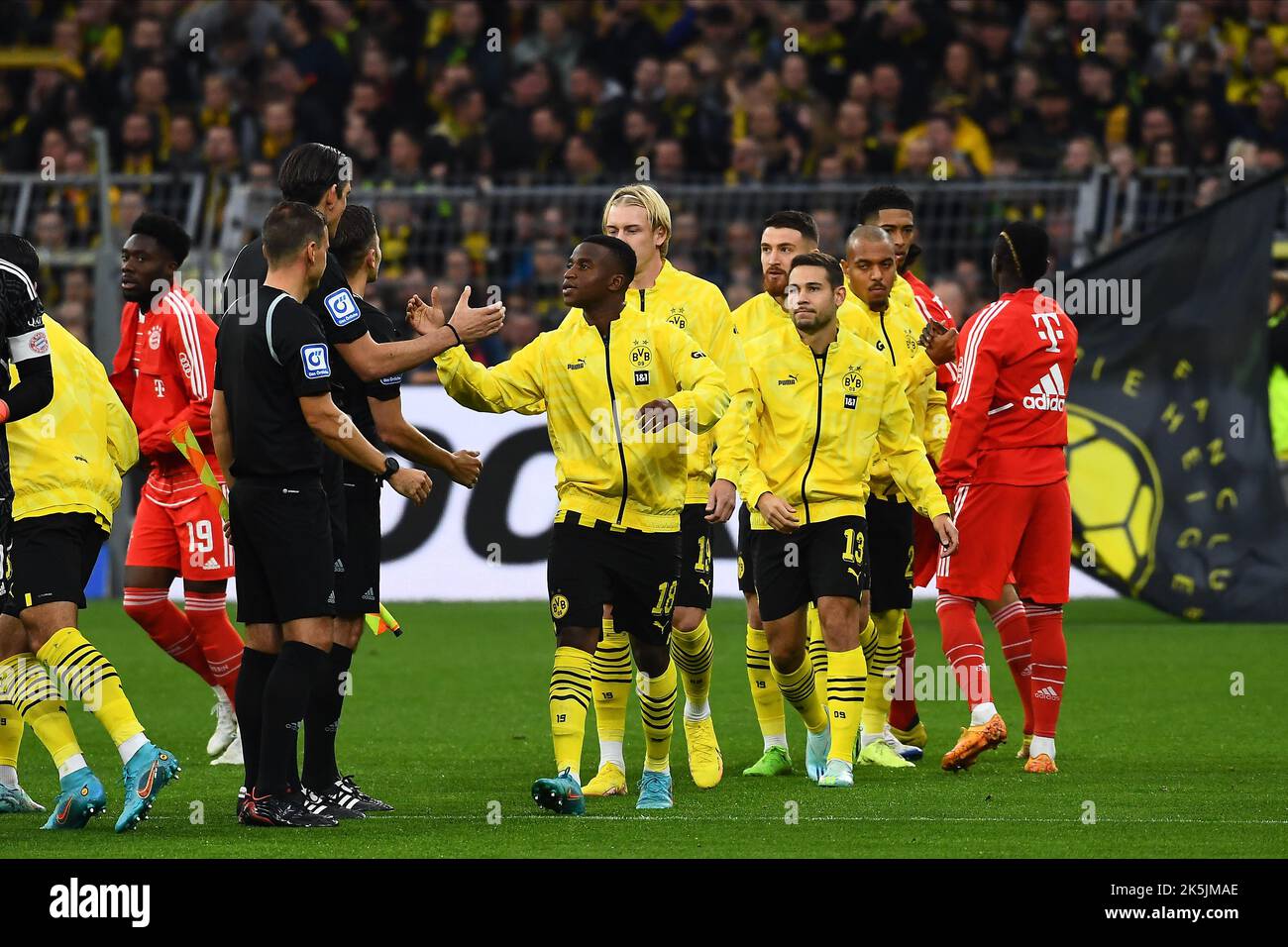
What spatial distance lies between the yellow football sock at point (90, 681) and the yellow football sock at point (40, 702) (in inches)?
5.0

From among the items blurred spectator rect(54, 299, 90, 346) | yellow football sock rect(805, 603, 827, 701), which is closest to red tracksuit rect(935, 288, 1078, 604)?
yellow football sock rect(805, 603, 827, 701)

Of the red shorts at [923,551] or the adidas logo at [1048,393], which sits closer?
the adidas logo at [1048,393]

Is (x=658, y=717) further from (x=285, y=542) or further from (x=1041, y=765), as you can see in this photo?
(x=1041, y=765)

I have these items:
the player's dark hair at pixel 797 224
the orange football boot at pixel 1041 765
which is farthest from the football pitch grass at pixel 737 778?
the player's dark hair at pixel 797 224

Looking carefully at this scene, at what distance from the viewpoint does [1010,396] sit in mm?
8320

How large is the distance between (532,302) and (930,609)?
13.4 ft

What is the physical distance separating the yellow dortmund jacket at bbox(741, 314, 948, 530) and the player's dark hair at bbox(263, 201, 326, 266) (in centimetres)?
210

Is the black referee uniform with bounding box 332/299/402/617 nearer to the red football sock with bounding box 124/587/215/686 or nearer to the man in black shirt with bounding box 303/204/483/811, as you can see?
the man in black shirt with bounding box 303/204/483/811

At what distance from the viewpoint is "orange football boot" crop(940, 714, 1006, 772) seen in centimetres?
784

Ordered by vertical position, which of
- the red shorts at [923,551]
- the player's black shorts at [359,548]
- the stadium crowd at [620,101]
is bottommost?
the red shorts at [923,551]

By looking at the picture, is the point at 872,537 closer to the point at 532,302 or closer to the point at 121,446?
the point at 121,446

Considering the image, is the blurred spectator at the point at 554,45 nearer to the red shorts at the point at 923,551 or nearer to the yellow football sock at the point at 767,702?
the red shorts at the point at 923,551

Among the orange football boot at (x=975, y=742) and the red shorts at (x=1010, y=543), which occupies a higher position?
the red shorts at (x=1010, y=543)

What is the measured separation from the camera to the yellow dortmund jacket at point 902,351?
343 inches
